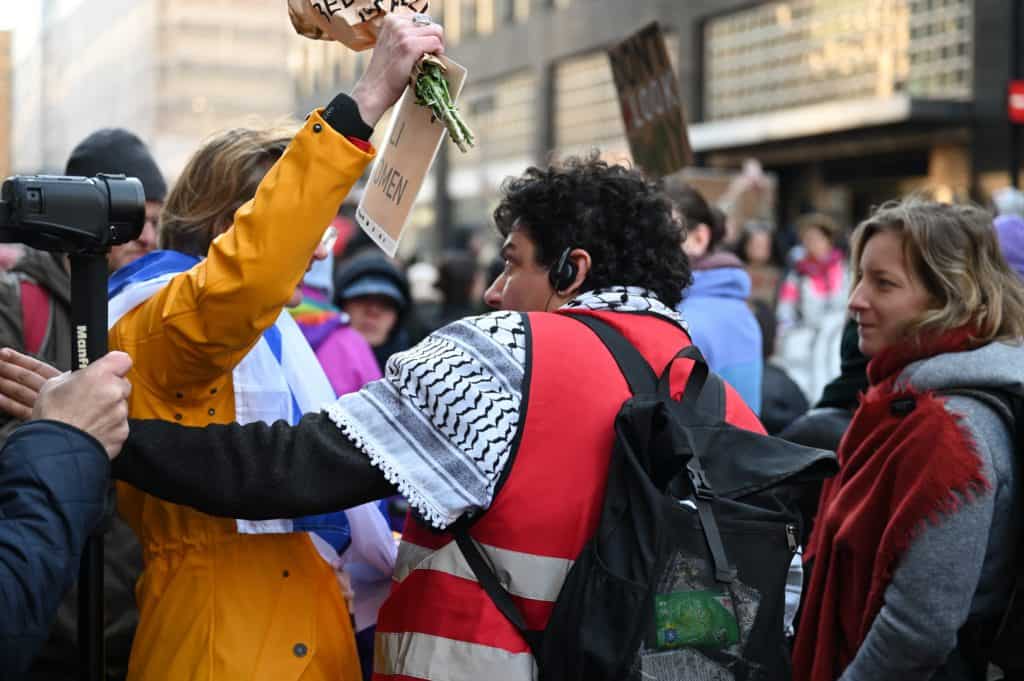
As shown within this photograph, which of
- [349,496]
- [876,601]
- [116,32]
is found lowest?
[876,601]

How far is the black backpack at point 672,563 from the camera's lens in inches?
81.8

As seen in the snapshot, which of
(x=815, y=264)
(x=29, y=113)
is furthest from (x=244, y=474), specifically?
(x=29, y=113)

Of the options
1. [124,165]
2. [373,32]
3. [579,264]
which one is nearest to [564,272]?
[579,264]

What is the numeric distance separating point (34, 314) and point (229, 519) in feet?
3.97

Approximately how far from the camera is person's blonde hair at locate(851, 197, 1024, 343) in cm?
296

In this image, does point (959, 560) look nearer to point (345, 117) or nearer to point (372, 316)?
point (345, 117)

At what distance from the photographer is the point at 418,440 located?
215 centimetres

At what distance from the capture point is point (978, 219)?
3.10 meters

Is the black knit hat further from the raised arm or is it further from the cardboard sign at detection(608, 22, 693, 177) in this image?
the cardboard sign at detection(608, 22, 693, 177)

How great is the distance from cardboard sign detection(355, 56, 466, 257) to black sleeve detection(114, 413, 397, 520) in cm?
45

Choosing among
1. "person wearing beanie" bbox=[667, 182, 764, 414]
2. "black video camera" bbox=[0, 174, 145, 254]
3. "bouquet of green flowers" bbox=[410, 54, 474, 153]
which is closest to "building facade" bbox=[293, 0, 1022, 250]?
"person wearing beanie" bbox=[667, 182, 764, 414]

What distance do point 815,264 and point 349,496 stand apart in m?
11.4

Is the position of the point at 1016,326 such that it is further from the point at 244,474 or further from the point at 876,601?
the point at 244,474

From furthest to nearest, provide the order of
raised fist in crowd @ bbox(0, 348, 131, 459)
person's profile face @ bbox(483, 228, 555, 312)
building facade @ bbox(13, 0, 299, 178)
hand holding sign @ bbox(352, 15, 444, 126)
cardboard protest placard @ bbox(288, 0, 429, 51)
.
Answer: building facade @ bbox(13, 0, 299, 178), person's profile face @ bbox(483, 228, 555, 312), cardboard protest placard @ bbox(288, 0, 429, 51), hand holding sign @ bbox(352, 15, 444, 126), raised fist in crowd @ bbox(0, 348, 131, 459)
